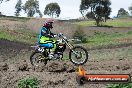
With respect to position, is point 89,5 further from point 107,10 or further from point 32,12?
point 32,12

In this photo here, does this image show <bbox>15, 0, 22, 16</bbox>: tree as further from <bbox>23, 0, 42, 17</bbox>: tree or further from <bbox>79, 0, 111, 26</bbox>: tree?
<bbox>79, 0, 111, 26</bbox>: tree

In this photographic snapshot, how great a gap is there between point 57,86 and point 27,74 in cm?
198

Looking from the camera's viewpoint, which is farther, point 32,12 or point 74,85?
point 32,12

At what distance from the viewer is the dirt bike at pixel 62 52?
1549 centimetres

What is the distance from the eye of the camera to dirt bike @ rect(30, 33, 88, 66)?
1549 centimetres

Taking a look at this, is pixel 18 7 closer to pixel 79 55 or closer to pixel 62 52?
pixel 62 52

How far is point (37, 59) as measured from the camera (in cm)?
1591

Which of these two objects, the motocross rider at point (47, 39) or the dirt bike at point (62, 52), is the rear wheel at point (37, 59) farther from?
the motocross rider at point (47, 39)

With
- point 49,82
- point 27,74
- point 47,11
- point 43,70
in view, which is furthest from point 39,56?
point 47,11

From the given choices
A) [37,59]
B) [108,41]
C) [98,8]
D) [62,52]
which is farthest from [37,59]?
[98,8]

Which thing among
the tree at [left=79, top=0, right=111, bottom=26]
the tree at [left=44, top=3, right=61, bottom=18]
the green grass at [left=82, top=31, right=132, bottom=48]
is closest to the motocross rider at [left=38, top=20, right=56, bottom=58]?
the green grass at [left=82, top=31, right=132, bottom=48]

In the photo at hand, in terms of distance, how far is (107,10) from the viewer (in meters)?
93.7

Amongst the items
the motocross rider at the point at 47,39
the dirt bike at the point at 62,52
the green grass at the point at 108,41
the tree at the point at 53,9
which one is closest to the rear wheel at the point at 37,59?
the dirt bike at the point at 62,52

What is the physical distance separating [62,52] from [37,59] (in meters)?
1.09
